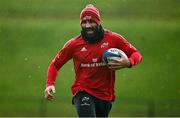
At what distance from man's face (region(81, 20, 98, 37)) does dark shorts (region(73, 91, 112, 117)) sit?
0.91m

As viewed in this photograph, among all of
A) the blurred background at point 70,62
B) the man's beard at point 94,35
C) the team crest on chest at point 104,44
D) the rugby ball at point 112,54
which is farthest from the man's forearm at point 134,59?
the blurred background at point 70,62

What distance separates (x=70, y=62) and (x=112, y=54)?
67.8ft

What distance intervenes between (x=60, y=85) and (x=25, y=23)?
789cm

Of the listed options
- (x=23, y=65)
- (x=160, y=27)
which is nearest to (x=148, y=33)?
(x=160, y=27)

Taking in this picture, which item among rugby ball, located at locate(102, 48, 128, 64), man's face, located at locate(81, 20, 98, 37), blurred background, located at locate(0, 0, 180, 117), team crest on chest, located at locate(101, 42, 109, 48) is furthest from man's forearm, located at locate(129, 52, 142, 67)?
blurred background, located at locate(0, 0, 180, 117)

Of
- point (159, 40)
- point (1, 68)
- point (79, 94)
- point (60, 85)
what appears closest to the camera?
point (79, 94)

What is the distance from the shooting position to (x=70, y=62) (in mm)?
32250

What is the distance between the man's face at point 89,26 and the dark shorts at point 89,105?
906 millimetres

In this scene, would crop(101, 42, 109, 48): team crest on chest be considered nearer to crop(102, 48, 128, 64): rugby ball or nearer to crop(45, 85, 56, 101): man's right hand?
crop(102, 48, 128, 64): rugby ball

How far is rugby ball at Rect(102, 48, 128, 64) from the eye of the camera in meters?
11.6

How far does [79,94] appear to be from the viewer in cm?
1179

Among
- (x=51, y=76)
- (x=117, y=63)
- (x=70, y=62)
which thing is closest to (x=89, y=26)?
(x=117, y=63)

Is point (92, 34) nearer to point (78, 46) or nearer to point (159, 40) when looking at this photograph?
point (78, 46)

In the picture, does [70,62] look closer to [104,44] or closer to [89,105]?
[104,44]
